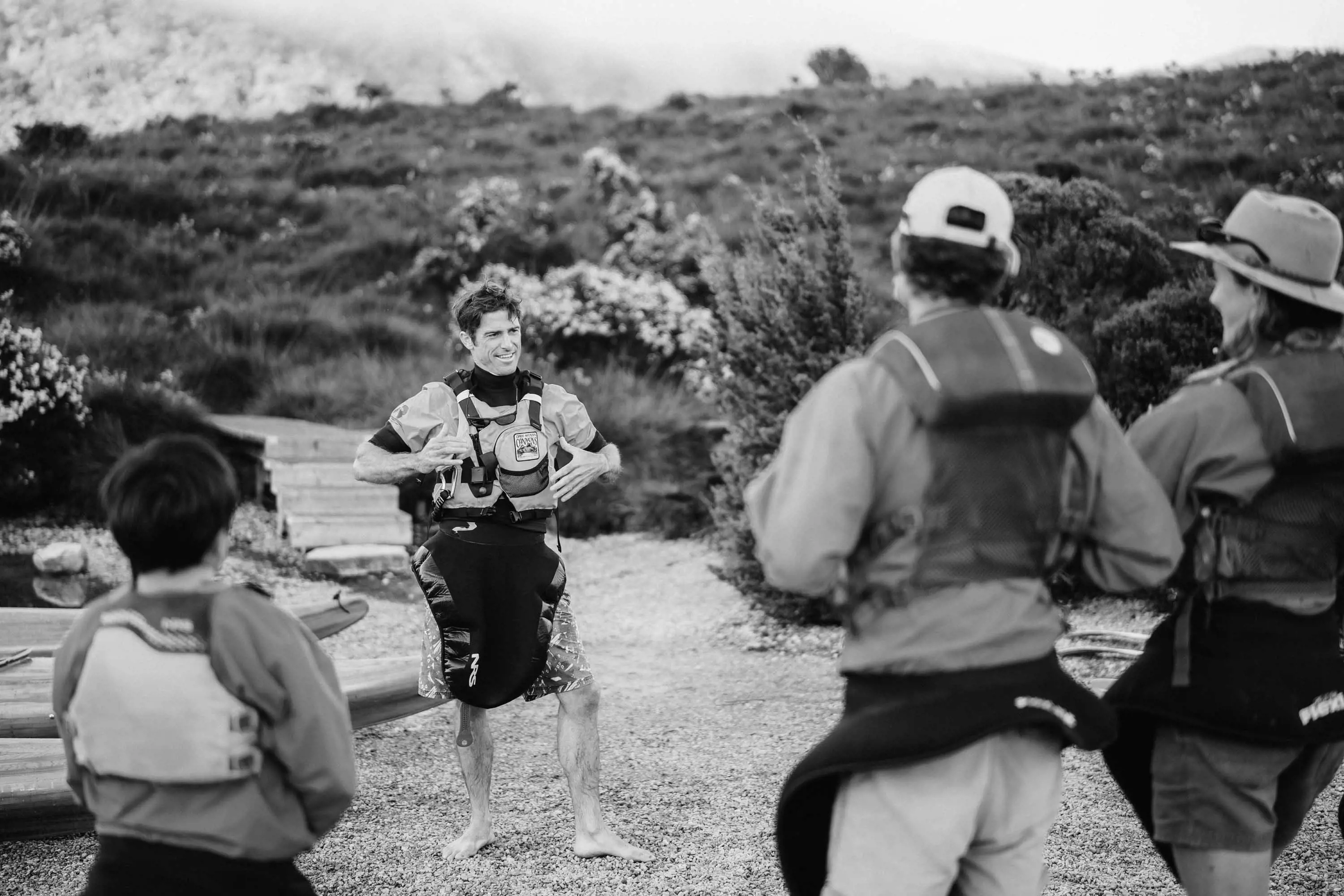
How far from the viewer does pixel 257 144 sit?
958 inches

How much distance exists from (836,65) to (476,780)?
123ft

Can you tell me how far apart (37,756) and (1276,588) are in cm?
389

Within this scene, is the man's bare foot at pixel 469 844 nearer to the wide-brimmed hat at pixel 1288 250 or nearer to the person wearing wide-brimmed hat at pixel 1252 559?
the person wearing wide-brimmed hat at pixel 1252 559

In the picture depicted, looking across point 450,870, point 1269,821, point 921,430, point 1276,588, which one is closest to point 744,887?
point 450,870

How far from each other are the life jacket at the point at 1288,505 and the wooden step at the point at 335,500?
26.5ft

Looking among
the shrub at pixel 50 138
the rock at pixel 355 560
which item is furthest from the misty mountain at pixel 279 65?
the rock at pixel 355 560

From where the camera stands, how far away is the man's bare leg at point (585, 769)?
3854mm

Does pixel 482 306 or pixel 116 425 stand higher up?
pixel 482 306

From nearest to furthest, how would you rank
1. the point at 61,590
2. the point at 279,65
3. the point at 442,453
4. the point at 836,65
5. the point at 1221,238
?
the point at 1221,238 < the point at 442,453 < the point at 61,590 < the point at 836,65 < the point at 279,65

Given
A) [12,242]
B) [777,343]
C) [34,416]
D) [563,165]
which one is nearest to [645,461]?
[777,343]

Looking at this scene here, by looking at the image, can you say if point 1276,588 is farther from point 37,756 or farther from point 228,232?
point 228,232

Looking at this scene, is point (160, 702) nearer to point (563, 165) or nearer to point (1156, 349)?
point (1156, 349)

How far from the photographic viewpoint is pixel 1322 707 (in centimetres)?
240

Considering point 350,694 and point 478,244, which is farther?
point 478,244
